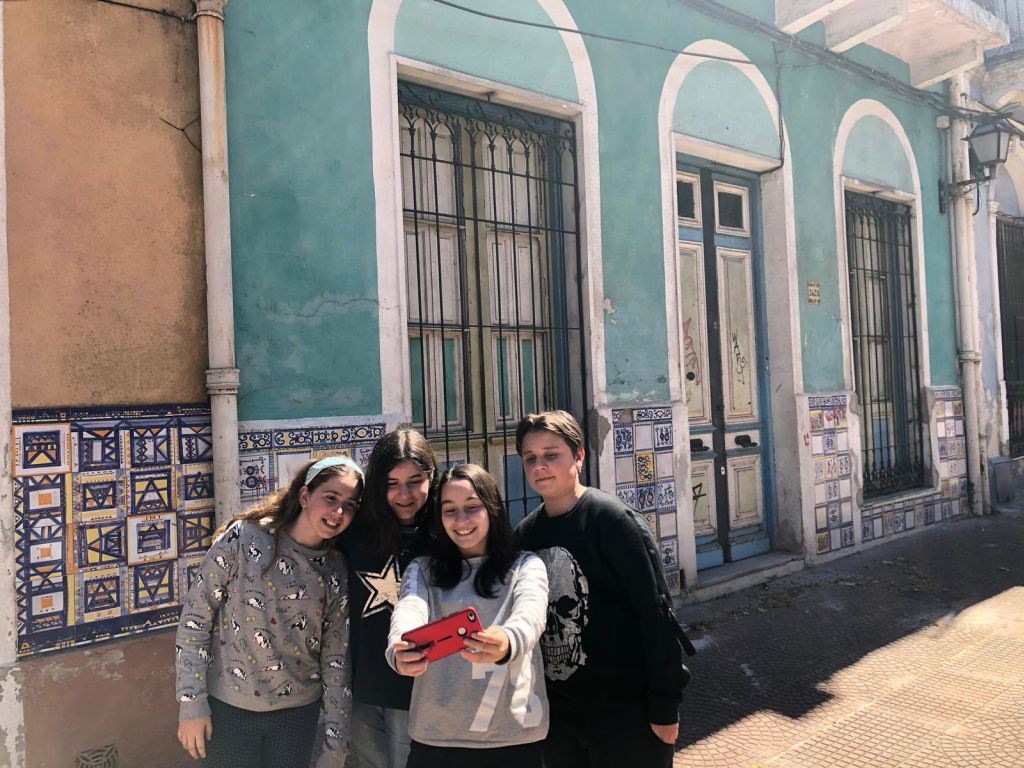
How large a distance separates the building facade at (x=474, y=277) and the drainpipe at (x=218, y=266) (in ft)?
0.05

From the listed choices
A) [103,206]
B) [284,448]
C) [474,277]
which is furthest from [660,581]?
[474,277]

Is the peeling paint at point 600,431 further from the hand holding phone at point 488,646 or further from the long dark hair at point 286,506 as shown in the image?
the hand holding phone at point 488,646

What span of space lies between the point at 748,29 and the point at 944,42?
106 inches

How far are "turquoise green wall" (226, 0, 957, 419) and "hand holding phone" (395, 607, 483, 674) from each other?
223 cm

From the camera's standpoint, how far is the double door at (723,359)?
6215 mm

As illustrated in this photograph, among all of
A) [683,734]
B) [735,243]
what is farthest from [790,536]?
[683,734]

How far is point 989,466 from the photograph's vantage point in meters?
8.85

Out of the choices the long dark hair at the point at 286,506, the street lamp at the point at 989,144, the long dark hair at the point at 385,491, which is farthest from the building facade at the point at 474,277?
the long dark hair at the point at 385,491

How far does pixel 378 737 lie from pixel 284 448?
1.70 m

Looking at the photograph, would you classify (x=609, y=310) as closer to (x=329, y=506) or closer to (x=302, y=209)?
(x=302, y=209)

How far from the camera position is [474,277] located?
493 centimetres

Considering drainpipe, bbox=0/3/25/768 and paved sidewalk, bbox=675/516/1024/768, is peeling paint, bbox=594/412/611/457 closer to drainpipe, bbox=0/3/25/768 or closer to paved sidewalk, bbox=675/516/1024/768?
paved sidewalk, bbox=675/516/1024/768

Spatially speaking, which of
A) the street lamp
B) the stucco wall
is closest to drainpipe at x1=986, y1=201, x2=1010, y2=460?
the street lamp

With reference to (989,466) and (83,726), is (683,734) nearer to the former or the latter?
(83,726)
